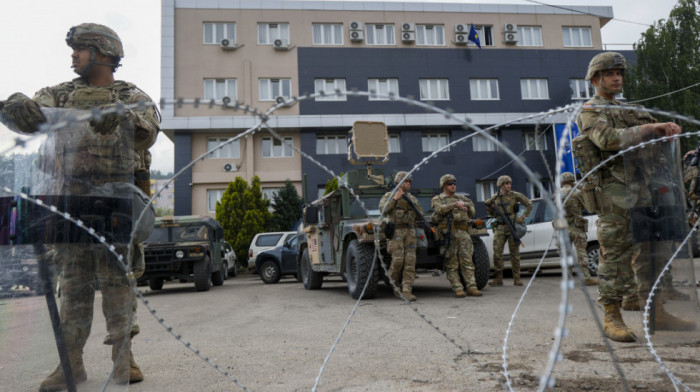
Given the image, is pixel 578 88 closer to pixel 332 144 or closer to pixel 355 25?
pixel 355 25

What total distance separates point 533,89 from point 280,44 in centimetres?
1152

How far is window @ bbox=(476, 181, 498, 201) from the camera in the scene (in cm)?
2205

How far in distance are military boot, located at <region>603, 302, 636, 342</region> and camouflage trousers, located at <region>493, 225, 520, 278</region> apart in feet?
14.7

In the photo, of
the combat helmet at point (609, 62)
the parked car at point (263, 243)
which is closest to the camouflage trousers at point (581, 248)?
A: the combat helmet at point (609, 62)

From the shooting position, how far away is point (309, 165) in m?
21.1

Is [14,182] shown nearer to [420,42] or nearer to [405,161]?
[405,161]

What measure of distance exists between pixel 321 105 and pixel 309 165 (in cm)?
271

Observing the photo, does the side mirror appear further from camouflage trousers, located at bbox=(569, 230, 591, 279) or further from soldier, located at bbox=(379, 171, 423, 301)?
camouflage trousers, located at bbox=(569, 230, 591, 279)

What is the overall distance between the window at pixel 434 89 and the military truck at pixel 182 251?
1434cm

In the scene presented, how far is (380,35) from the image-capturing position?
23.2 metres

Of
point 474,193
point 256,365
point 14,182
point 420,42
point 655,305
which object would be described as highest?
point 420,42

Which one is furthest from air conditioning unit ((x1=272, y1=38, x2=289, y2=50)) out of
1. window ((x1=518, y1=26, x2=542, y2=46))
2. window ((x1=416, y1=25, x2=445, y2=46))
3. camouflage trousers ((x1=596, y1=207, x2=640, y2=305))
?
camouflage trousers ((x1=596, y1=207, x2=640, y2=305))

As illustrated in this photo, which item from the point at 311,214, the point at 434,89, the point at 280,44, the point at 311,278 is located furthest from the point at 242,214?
the point at 311,214

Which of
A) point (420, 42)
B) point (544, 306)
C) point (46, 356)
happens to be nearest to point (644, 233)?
point (544, 306)
